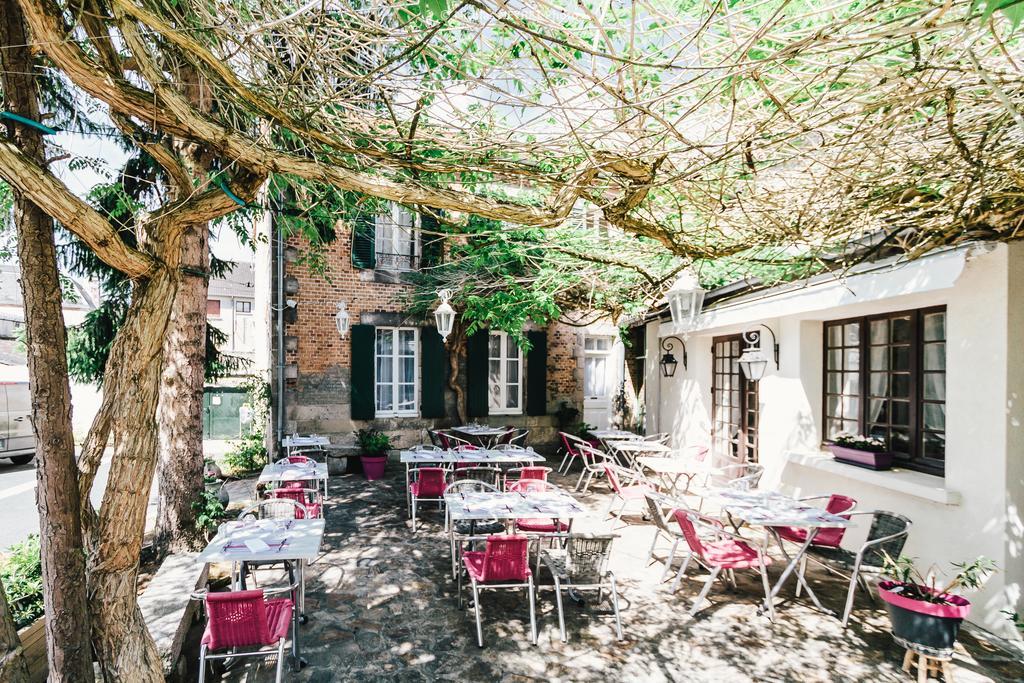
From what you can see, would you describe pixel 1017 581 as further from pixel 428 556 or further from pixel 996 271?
pixel 428 556

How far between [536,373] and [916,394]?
8.00 metres

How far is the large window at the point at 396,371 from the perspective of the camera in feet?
38.9

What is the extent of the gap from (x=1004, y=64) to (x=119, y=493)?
4.32 m

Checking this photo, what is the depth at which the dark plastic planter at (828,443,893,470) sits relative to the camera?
18.2 ft

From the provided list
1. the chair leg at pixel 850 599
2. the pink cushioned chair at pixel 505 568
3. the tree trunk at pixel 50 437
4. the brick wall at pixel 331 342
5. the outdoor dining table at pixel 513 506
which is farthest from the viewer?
the brick wall at pixel 331 342

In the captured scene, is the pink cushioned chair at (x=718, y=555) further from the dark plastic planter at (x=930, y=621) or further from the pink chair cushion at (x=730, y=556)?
the dark plastic planter at (x=930, y=621)

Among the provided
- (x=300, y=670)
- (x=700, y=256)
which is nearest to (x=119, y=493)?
(x=300, y=670)

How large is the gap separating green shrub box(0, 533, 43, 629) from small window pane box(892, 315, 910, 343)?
285 inches

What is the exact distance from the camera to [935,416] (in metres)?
5.32

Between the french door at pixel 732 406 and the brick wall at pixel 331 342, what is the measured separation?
538 centimetres

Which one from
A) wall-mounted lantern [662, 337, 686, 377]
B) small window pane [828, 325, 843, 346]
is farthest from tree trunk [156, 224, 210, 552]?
wall-mounted lantern [662, 337, 686, 377]

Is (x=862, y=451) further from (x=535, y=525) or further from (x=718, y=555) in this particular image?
(x=535, y=525)

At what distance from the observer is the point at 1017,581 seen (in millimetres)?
4223

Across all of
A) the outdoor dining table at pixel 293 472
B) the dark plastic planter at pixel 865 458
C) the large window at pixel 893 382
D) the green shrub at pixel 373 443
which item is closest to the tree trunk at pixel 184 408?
the outdoor dining table at pixel 293 472
